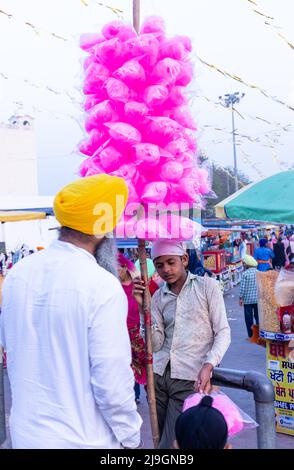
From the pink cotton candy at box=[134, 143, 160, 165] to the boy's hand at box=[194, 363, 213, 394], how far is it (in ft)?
3.60

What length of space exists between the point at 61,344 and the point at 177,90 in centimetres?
142

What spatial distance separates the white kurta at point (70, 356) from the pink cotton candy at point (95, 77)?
3.54 feet

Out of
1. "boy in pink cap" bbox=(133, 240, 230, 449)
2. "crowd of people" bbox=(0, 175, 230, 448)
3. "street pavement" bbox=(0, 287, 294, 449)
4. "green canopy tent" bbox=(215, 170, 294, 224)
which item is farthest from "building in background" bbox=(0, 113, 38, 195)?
"crowd of people" bbox=(0, 175, 230, 448)

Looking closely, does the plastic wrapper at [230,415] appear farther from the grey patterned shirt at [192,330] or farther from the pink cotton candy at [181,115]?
the pink cotton candy at [181,115]

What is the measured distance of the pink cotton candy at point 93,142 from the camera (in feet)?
9.21

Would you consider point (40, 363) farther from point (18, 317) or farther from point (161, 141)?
point (161, 141)

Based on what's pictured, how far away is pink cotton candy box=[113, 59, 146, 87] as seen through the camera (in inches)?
104

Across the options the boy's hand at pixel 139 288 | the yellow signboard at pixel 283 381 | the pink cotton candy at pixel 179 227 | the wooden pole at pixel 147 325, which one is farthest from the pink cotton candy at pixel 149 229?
the yellow signboard at pixel 283 381

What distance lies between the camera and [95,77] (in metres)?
2.73

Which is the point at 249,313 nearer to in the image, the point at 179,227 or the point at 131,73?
the point at 179,227

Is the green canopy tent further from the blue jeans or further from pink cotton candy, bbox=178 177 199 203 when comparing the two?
the blue jeans

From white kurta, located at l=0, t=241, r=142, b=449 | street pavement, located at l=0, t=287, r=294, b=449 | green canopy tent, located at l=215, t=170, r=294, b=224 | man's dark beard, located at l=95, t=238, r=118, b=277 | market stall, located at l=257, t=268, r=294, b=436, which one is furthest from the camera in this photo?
market stall, located at l=257, t=268, r=294, b=436

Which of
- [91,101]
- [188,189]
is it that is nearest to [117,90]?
[91,101]
